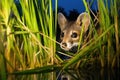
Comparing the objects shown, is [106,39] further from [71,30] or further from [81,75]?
[71,30]

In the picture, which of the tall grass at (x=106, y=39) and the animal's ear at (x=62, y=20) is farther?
the animal's ear at (x=62, y=20)

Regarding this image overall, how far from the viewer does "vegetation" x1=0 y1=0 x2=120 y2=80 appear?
350cm

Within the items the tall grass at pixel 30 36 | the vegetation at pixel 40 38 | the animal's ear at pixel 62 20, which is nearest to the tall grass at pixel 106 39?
the vegetation at pixel 40 38

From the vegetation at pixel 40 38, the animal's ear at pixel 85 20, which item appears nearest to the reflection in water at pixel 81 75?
the vegetation at pixel 40 38

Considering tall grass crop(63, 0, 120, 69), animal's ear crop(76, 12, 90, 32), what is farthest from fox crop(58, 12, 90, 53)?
tall grass crop(63, 0, 120, 69)

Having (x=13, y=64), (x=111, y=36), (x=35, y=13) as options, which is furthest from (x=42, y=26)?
(x=111, y=36)

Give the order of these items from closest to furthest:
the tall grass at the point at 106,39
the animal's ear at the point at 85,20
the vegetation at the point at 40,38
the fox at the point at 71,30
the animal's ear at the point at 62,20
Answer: the vegetation at the point at 40,38 → the tall grass at the point at 106,39 → the animal's ear at the point at 85,20 → the fox at the point at 71,30 → the animal's ear at the point at 62,20

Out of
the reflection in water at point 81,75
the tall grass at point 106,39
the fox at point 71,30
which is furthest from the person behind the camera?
the fox at point 71,30

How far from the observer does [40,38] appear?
388cm

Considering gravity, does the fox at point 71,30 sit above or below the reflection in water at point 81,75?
above

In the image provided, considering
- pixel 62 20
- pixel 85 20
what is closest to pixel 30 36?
pixel 85 20

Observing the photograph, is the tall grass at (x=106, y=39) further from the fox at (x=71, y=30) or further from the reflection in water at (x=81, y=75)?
the fox at (x=71, y=30)

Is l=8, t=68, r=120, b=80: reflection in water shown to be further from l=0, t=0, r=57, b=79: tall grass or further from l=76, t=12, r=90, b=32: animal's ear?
l=76, t=12, r=90, b=32: animal's ear

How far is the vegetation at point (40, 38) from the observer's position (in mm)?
3502
